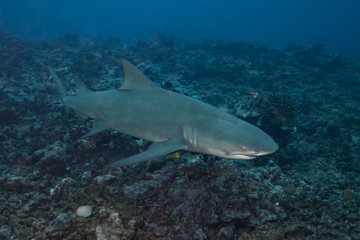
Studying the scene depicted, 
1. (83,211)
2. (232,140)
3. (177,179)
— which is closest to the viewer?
(83,211)

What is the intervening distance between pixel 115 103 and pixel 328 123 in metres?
8.05

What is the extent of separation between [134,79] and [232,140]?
2.47 meters

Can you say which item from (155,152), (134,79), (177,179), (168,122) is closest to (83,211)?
(155,152)

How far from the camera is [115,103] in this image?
15.7ft

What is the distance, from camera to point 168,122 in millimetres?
4137

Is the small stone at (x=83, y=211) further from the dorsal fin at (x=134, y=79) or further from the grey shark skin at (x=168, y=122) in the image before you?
the dorsal fin at (x=134, y=79)

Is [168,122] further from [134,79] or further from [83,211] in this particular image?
[83,211]

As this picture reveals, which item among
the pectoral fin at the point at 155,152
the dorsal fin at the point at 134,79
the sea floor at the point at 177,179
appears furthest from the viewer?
the dorsal fin at the point at 134,79

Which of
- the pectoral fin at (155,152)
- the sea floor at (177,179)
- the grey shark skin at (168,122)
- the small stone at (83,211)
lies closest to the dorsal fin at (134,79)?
the grey shark skin at (168,122)

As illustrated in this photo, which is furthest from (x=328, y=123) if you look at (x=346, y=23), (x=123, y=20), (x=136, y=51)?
(x=346, y=23)

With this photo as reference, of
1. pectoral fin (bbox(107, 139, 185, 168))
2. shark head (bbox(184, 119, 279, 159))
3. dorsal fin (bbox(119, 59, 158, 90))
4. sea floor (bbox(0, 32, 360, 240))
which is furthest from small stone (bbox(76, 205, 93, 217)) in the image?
dorsal fin (bbox(119, 59, 158, 90))

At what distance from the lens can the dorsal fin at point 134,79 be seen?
15.2ft

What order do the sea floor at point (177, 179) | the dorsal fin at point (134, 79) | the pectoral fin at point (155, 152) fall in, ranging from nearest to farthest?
the sea floor at point (177, 179) → the pectoral fin at point (155, 152) → the dorsal fin at point (134, 79)

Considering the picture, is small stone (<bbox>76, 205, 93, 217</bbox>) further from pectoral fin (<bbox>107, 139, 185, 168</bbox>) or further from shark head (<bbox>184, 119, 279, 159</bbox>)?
shark head (<bbox>184, 119, 279, 159</bbox>)
